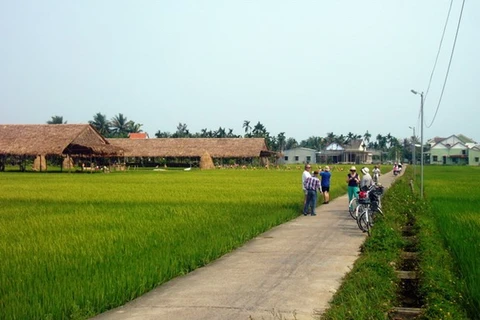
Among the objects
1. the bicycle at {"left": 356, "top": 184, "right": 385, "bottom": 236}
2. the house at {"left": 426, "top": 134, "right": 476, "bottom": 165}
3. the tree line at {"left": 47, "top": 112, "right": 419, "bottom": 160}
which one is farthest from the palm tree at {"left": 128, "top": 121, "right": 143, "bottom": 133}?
the bicycle at {"left": 356, "top": 184, "right": 385, "bottom": 236}

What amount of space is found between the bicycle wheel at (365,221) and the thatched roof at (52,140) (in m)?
43.6

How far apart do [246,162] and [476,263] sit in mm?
68166

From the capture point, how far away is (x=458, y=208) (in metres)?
16.1

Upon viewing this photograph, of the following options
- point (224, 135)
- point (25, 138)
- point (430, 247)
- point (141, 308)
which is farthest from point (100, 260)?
point (224, 135)

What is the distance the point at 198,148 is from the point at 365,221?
60381 millimetres

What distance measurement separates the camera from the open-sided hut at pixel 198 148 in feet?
234

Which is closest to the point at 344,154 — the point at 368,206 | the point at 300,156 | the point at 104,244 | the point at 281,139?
the point at 300,156

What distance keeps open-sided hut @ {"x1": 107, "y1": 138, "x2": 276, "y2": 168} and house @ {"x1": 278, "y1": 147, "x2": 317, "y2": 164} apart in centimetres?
3548

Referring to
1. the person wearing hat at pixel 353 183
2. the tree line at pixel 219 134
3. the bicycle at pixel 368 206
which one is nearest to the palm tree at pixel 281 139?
the tree line at pixel 219 134

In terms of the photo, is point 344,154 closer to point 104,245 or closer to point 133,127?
point 133,127

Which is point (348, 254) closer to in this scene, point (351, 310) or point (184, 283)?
point (184, 283)

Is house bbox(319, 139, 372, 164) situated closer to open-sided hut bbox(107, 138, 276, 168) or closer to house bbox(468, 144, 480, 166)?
house bbox(468, 144, 480, 166)

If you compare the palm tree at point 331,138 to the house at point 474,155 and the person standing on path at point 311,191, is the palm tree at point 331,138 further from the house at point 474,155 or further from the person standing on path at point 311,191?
the person standing on path at point 311,191

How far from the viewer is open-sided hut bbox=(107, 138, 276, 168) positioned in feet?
234
